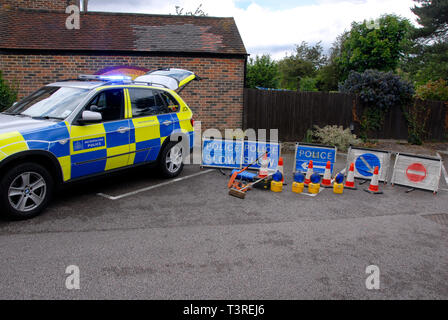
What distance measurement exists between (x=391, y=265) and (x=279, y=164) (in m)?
3.69

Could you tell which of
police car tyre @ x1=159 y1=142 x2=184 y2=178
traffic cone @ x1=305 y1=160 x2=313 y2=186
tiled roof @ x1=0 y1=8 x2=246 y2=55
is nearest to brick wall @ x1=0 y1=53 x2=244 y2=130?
tiled roof @ x1=0 y1=8 x2=246 y2=55

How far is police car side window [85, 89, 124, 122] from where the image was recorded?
5.48m

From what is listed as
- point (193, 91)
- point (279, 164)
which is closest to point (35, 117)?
point (279, 164)

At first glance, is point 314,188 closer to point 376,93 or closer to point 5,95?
point 376,93

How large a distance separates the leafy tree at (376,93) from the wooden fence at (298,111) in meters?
0.28

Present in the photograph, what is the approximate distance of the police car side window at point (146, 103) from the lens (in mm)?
6065

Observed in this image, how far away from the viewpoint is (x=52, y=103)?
535 cm

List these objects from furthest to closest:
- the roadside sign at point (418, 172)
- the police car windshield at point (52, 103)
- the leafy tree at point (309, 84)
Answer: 1. the leafy tree at point (309, 84)
2. the roadside sign at point (418, 172)
3. the police car windshield at point (52, 103)

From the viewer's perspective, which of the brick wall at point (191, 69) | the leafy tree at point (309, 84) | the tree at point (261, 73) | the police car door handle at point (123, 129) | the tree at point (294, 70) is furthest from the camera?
the tree at point (294, 70)

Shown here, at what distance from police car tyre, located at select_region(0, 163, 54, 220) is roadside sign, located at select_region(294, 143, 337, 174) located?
502 cm

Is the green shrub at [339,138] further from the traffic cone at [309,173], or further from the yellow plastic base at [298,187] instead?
the yellow plastic base at [298,187]

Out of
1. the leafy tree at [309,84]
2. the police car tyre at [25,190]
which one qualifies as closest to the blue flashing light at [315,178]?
the police car tyre at [25,190]

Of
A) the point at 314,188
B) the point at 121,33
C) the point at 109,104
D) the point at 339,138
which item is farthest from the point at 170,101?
the point at 121,33
